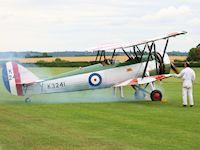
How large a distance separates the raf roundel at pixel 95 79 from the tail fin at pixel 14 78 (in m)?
2.33

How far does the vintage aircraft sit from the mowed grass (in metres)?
2.07

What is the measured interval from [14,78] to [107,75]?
376 cm

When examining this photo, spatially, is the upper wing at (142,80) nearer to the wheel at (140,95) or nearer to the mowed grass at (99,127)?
the wheel at (140,95)

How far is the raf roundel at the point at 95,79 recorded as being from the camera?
68.1ft

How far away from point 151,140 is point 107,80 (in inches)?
422

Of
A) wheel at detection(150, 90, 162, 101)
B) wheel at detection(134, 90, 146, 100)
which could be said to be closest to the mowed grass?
wheel at detection(150, 90, 162, 101)

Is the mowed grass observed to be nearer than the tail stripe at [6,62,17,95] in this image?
Yes

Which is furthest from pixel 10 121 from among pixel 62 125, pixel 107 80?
pixel 107 80

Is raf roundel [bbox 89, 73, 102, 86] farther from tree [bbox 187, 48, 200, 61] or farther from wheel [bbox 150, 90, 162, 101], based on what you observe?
tree [bbox 187, 48, 200, 61]

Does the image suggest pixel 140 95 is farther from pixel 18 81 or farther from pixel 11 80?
pixel 11 80

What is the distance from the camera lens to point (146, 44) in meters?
21.5

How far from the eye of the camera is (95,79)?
2086 centimetres

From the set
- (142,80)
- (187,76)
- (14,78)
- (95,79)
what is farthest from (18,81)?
(187,76)

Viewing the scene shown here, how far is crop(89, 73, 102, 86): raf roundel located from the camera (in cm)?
2075
